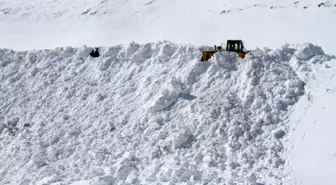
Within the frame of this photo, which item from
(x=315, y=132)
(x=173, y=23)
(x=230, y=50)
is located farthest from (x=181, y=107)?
(x=173, y=23)

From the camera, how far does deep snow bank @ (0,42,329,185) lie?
13.6m

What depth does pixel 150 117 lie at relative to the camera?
1547 cm

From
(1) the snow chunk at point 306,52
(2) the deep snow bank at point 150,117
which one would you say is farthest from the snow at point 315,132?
(1) the snow chunk at point 306,52

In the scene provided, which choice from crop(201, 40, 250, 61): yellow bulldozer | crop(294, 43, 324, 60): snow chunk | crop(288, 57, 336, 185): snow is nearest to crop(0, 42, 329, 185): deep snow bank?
crop(294, 43, 324, 60): snow chunk

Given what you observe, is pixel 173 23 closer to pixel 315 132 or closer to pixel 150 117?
pixel 150 117

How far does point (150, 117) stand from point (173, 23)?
8413 millimetres

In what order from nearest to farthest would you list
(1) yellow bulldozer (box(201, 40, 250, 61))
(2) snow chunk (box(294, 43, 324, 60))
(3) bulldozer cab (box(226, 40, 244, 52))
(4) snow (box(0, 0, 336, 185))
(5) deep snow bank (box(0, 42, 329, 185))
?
(4) snow (box(0, 0, 336, 185)) → (5) deep snow bank (box(0, 42, 329, 185)) → (2) snow chunk (box(294, 43, 324, 60)) → (1) yellow bulldozer (box(201, 40, 250, 61)) → (3) bulldozer cab (box(226, 40, 244, 52))

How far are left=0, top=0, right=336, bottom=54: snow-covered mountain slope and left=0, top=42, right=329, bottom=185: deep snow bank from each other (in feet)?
8.52

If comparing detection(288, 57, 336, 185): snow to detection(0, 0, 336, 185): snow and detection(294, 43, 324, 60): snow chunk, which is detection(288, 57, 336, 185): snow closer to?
detection(0, 0, 336, 185): snow

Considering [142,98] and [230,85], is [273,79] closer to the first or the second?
[230,85]

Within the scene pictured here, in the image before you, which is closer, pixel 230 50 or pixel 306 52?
pixel 306 52

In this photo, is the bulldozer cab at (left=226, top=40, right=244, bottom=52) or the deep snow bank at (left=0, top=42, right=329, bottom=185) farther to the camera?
the bulldozer cab at (left=226, top=40, right=244, bottom=52)

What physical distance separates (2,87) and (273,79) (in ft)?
35.7

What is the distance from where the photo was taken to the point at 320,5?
20.8 meters
